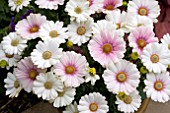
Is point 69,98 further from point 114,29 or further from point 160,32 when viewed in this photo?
point 160,32

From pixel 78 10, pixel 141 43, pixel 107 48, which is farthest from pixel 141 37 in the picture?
pixel 78 10

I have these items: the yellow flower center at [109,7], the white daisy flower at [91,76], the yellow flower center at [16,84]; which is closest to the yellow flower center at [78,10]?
the yellow flower center at [109,7]

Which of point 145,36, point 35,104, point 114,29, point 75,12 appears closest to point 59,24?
point 75,12

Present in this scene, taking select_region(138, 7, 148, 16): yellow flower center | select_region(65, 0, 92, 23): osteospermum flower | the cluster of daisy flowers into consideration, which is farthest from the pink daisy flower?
select_region(138, 7, 148, 16): yellow flower center

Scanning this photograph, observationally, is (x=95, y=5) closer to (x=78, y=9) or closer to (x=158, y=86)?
(x=78, y=9)

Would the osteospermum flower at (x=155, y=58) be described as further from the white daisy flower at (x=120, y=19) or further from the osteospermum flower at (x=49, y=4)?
the osteospermum flower at (x=49, y=4)
